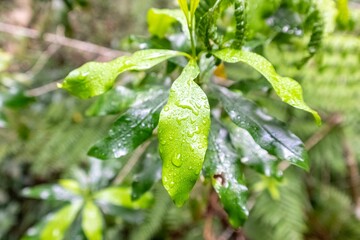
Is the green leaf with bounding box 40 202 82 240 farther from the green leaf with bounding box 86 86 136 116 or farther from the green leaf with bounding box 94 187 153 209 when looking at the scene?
the green leaf with bounding box 86 86 136 116

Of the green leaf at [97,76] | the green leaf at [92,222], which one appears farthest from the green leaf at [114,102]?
the green leaf at [92,222]

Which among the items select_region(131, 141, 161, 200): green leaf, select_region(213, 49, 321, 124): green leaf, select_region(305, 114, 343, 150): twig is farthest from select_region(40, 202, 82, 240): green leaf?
select_region(305, 114, 343, 150): twig

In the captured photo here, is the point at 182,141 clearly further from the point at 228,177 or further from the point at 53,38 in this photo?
the point at 53,38

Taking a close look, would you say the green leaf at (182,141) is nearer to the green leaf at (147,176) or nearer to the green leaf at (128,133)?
the green leaf at (128,133)

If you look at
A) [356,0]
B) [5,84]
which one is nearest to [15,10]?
[5,84]

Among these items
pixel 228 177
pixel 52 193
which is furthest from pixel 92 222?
pixel 228 177
